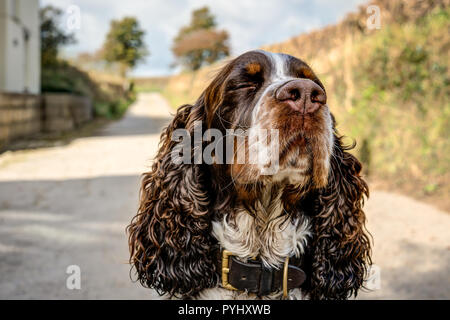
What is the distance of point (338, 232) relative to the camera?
2.29m

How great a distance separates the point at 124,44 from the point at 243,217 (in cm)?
3202

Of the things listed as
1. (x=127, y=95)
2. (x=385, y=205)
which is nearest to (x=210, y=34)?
(x=127, y=95)

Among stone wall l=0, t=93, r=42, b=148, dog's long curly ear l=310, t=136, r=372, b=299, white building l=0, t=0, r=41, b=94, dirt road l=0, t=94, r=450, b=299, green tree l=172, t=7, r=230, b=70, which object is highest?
green tree l=172, t=7, r=230, b=70

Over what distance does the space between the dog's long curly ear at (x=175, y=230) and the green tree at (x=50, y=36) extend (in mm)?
21835

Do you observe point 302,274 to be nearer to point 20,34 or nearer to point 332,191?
point 332,191

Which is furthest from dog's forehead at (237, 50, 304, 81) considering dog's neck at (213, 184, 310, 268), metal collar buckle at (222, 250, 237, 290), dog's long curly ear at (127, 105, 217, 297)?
metal collar buckle at (222, 250, 237, 290)

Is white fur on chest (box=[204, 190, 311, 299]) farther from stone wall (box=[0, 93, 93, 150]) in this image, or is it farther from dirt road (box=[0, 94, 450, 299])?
stone wall (box=[0, 93, 93, 150])

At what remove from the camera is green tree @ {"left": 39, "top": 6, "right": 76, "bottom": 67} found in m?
21.7

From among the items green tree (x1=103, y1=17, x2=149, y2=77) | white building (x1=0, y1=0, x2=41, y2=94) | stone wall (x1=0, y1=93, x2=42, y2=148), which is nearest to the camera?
stone wall (x1=0, y1=93, x2=42, y2=148)

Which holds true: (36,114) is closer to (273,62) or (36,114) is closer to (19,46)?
(19,46)

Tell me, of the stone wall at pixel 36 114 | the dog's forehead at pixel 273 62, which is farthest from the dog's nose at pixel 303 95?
the stone wall at pixel 36 114

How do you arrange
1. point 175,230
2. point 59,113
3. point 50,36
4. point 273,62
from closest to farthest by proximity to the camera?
point 273,62 → point 175,230 → point 59,113 → point 50,36

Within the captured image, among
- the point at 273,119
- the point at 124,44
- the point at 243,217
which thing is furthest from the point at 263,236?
the point at 124,44

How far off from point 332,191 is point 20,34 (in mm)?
13704
